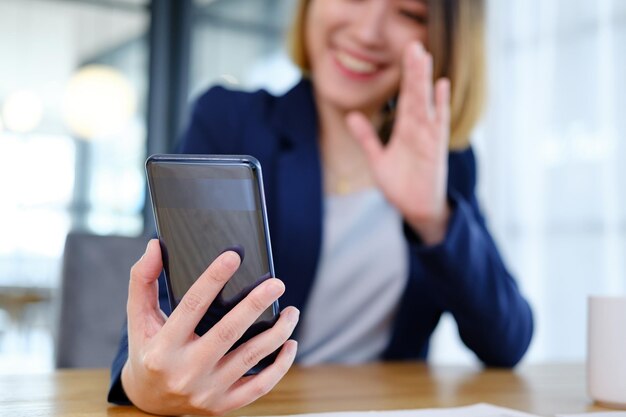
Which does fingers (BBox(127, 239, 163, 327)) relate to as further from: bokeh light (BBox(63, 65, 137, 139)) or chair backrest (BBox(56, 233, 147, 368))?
bokeh light (BBox(63, 65, 137, 139))

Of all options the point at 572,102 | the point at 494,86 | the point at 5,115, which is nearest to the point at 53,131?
the point at 5,115

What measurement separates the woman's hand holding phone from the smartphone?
0.02m

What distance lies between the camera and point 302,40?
63.2 inches

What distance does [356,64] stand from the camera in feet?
4.58

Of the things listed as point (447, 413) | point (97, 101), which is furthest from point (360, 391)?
point (97, 101)

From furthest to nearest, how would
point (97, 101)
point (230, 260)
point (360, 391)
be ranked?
point (97, 101) < point (360, 391) < point (230, 260)

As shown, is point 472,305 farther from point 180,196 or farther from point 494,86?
point 494,86

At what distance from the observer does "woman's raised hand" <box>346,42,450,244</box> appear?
1133 millimetres

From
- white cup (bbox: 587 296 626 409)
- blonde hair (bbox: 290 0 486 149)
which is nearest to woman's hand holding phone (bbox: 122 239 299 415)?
white cup (bbox: 587 296 626 409)

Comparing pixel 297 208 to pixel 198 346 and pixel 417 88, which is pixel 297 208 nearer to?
pixel 417 88

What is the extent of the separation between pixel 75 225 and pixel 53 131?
0.54 meters

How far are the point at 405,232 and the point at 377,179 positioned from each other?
0.41 feet

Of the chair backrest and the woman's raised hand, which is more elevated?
the woman's raised hand

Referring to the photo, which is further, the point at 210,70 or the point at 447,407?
the point at 210,70
